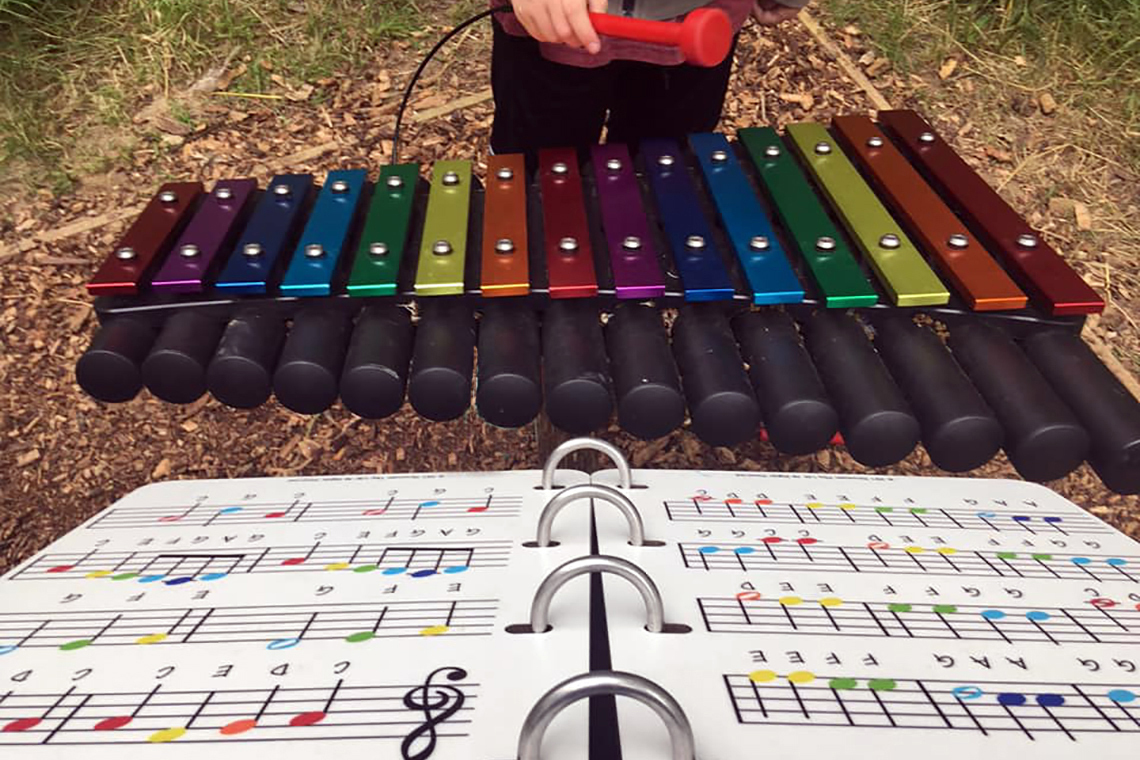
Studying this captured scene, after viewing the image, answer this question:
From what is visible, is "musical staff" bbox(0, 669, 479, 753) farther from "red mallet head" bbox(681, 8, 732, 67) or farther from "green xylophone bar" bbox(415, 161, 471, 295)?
"red mallet head" bbox(681, 8, 732, 67)

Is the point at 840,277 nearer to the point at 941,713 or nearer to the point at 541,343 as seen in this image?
the point at 541,343

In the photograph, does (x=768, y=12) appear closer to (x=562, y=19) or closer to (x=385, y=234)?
(x=562, y=19)

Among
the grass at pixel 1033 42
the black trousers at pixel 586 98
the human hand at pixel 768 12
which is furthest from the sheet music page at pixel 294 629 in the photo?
the grass at pixel 1033 42

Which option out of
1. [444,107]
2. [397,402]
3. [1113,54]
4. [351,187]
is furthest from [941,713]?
[1113,54]

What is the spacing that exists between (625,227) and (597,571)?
54 cm

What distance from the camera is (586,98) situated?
146 centimetres

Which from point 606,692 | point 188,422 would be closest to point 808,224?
point 606,692

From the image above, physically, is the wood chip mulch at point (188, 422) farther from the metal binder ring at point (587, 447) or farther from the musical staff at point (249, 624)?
the musical staff at point (249, 624)

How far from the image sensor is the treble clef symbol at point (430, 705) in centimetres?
58

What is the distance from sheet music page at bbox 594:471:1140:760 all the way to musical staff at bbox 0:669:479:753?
0.52 ft

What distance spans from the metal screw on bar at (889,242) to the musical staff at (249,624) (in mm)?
658

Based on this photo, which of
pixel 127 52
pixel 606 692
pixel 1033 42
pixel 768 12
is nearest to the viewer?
pixel 606 692

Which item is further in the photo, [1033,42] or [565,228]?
[1033,42]

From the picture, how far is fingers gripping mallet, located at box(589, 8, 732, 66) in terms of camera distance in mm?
938
